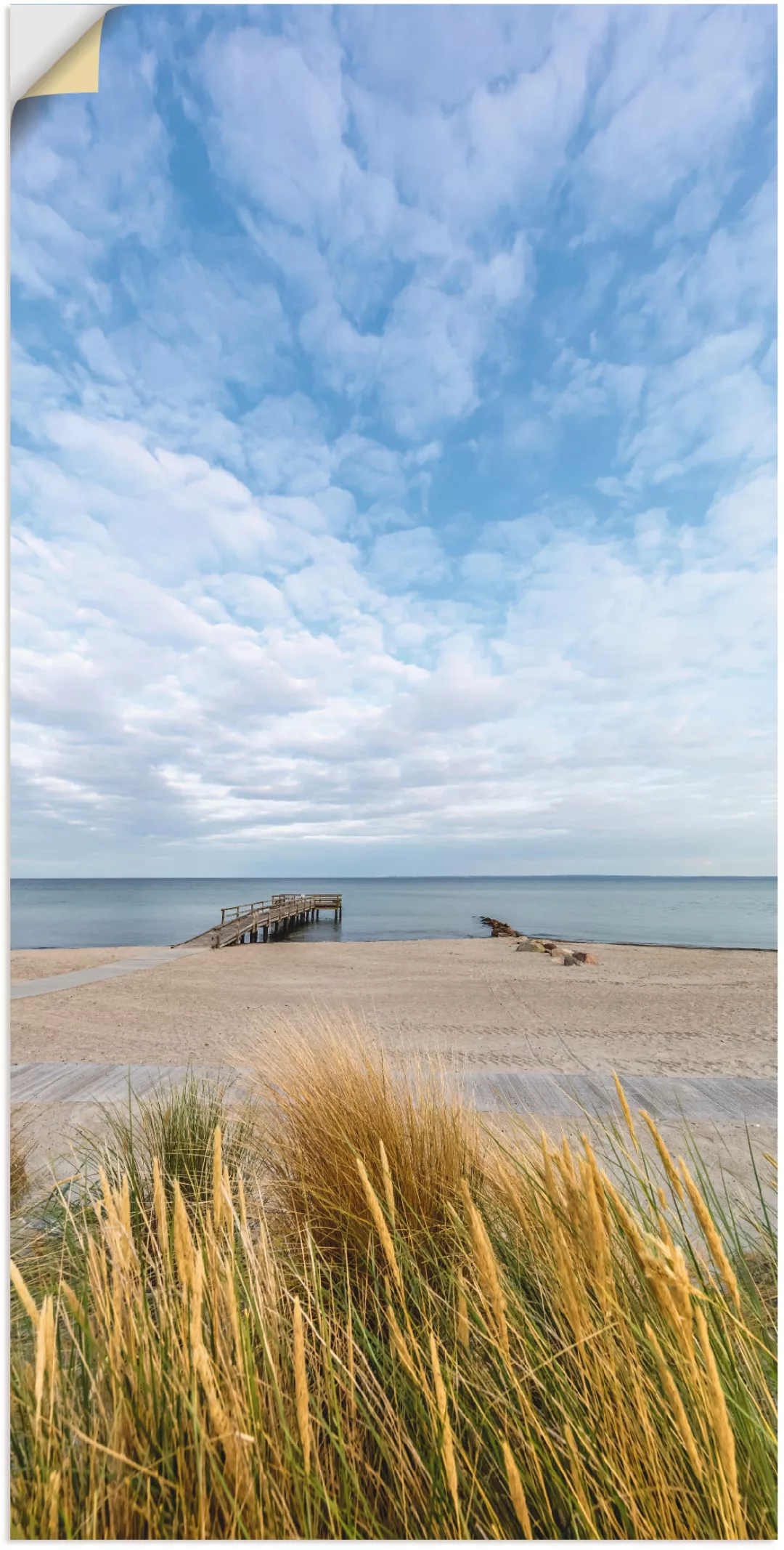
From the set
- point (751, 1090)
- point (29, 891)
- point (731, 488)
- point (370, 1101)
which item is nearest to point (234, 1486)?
point (370, 1101)

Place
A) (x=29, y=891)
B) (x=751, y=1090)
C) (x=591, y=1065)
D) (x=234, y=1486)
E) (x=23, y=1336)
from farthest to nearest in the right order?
1. (x=29, y=891)
2. (x=591, y=1065)
3. (x=751, y=1090)
4. (x=23, y=1336)
5. (x=234, y=1486)

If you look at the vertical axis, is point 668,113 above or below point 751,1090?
above

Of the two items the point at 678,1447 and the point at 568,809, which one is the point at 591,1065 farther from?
the point at 678,1447

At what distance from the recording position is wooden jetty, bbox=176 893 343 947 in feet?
64.2

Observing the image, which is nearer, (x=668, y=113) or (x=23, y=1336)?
(x=23, y=1336)

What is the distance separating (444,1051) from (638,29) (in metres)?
5.53

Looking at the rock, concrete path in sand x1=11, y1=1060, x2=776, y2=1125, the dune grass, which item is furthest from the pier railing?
the dune grass

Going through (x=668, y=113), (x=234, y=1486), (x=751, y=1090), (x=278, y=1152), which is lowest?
(x=751, y=1090)

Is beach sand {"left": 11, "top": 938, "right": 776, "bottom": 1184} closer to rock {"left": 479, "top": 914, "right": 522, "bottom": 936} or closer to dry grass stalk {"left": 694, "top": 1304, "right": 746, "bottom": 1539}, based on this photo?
dry grass stalk {"left": 694, "top": 1304, "right": 746, "bottom": 1539}

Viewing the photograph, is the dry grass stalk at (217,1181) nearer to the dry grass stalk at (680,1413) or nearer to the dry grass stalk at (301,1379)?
the dry grass stalk at (301,1379)

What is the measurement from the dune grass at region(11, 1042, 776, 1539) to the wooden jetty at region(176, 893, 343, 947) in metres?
17.6

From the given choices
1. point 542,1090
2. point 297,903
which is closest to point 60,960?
point 542,1090

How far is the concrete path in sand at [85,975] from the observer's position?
28.4 ft

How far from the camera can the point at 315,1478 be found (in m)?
0.91
